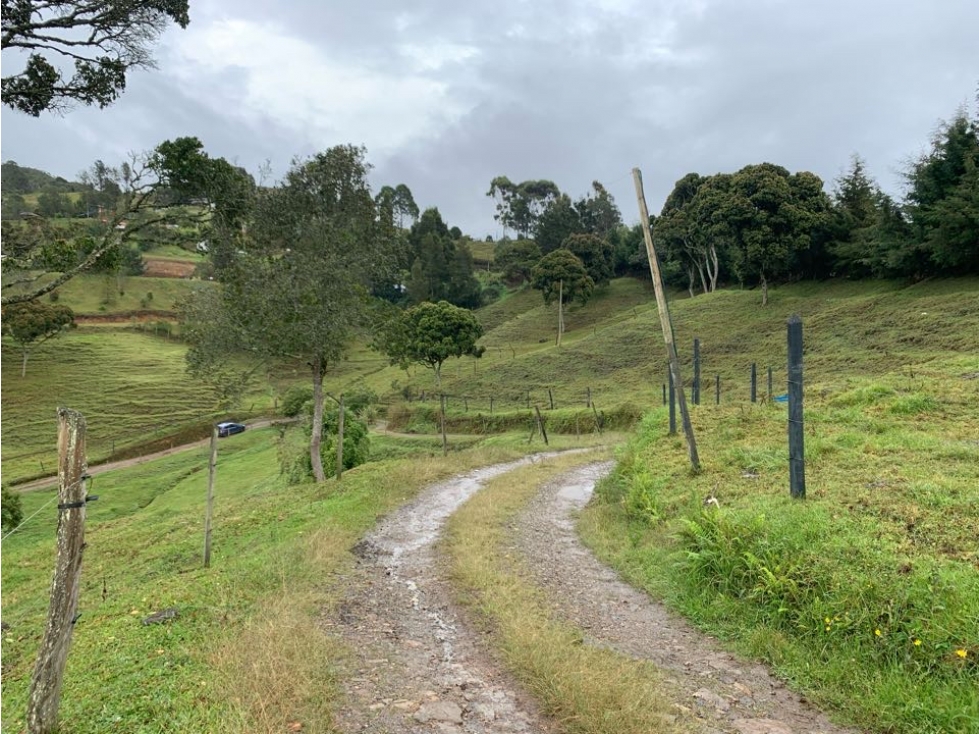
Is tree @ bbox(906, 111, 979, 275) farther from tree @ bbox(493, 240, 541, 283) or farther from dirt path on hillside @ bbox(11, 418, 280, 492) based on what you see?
dirt path on hillside @ bbox(11, 418, 280, 492)

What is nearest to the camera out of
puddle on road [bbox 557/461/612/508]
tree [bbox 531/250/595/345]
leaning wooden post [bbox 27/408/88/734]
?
leaning wooden post [bbox 27/408/88/734]

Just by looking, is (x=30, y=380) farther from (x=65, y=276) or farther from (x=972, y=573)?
(x=972, y=573)

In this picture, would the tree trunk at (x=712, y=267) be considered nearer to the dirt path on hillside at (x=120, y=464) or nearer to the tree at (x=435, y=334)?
the tree at (x=435, y=334)

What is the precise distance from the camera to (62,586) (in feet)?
14.6

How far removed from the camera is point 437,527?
11.5 meters

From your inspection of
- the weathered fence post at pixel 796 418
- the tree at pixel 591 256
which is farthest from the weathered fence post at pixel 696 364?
the tree at pixel 591 256

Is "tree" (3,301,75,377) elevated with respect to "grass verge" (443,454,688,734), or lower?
elevated

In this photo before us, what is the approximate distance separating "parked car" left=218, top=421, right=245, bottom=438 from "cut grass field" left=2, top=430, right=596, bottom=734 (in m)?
30.7

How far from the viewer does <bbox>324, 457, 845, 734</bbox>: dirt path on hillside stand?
4.62 m

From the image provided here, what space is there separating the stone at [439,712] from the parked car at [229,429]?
46.1 m

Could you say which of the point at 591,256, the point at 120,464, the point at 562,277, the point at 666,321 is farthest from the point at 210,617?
the point at 591,256

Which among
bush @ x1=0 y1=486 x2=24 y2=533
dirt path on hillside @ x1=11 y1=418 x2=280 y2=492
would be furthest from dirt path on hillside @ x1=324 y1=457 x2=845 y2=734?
dirt path on hillside @ x1=11 y1=418 x2=280 y2=492

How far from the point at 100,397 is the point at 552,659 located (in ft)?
198

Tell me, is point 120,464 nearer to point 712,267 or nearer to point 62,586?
point 62,586
